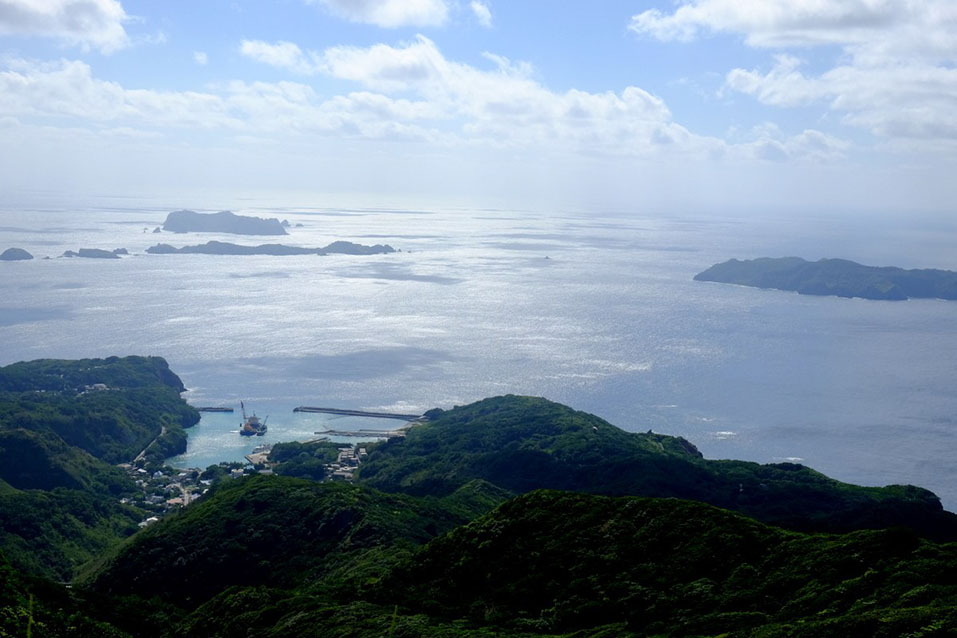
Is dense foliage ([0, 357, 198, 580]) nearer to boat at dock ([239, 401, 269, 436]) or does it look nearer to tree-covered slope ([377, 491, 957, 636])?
boat at dock ([239, 401, 269, 436])

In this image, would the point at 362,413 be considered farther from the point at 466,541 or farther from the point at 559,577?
the point at 559,577

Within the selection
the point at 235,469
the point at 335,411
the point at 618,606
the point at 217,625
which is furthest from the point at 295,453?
the point at 618,606

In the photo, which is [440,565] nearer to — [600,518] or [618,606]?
[600,518]

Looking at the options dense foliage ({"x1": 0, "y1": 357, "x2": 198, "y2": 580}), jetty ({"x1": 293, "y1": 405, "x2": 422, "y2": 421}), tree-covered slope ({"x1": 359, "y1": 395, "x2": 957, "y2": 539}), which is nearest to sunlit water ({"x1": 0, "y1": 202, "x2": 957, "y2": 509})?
jetty ({"x1": 293, "y1": 405, "x2": 422, "y2": 421})

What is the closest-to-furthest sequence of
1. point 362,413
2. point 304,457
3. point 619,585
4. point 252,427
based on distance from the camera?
point 619,585, point 304,457, point 252,427, point 362,413

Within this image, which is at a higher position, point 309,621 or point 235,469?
point 309,621

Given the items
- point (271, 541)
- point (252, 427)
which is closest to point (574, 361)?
point (252, 427)
